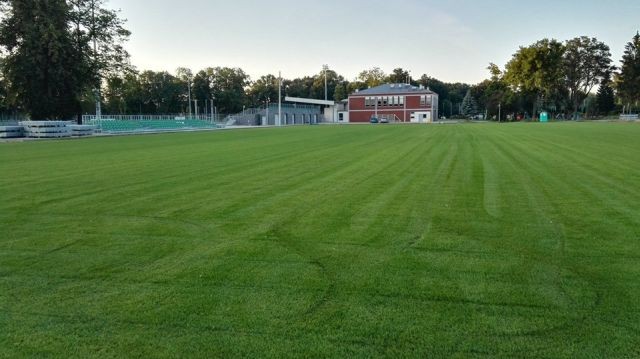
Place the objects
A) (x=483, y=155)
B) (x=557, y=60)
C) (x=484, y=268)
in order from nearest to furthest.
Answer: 1. (x=484, y=268)
2. (x=483, y=155)
3. (x=557, y=60)

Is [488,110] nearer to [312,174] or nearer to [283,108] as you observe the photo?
[283,108]

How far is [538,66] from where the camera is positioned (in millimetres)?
81875

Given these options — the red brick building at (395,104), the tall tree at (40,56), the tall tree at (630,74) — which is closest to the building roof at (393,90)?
the red brick building at (395,104)

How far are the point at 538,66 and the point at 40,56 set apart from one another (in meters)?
74.7

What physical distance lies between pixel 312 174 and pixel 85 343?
904cm

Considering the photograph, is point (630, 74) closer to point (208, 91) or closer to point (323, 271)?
point (208, 91)

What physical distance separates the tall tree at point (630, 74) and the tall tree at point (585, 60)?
7.92m

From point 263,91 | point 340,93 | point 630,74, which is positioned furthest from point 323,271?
point 340,93

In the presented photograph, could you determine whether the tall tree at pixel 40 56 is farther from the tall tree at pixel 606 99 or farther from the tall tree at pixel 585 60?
the tall tree at pixel 606 99

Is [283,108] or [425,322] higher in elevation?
[283,108]

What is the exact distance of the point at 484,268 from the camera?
4902 millimetres

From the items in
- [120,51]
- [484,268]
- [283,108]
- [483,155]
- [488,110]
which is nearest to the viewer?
[484,268]

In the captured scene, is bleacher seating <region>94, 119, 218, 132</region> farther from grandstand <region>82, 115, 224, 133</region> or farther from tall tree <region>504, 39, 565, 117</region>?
tall tree <region>504, 39, 565, 117</region>

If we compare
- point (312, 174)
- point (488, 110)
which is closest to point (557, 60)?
point (488, 110)
